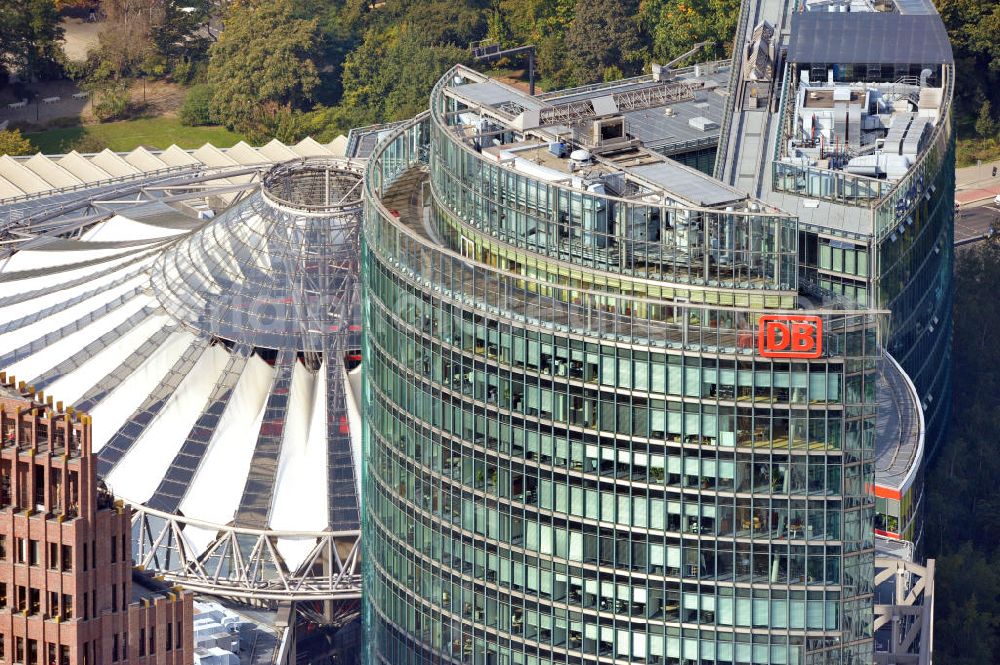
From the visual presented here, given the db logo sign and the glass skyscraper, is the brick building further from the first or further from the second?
the db logo sign

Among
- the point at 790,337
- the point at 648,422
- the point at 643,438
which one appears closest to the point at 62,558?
the point at 643,438

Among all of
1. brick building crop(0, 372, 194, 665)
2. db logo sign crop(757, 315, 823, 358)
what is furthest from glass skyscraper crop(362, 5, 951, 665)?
brick building crop(0, 372, 194, 665)

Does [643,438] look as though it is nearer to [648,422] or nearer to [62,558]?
[648,422]

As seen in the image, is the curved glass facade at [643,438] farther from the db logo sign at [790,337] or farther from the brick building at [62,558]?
the brick building at [62,558]

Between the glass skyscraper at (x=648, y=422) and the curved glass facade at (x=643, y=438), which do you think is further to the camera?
the curved glass facade at (x=643, y=438)

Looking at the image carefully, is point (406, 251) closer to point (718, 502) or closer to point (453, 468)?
point (453, 468)

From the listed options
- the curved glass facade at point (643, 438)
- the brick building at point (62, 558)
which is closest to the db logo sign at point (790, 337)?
the curved glass facade at point (643, 438)

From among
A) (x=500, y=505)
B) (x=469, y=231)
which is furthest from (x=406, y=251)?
(x=500, y=505)

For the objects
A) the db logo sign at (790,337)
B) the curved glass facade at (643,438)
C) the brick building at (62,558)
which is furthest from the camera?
the curved glass facade at (643,438)
